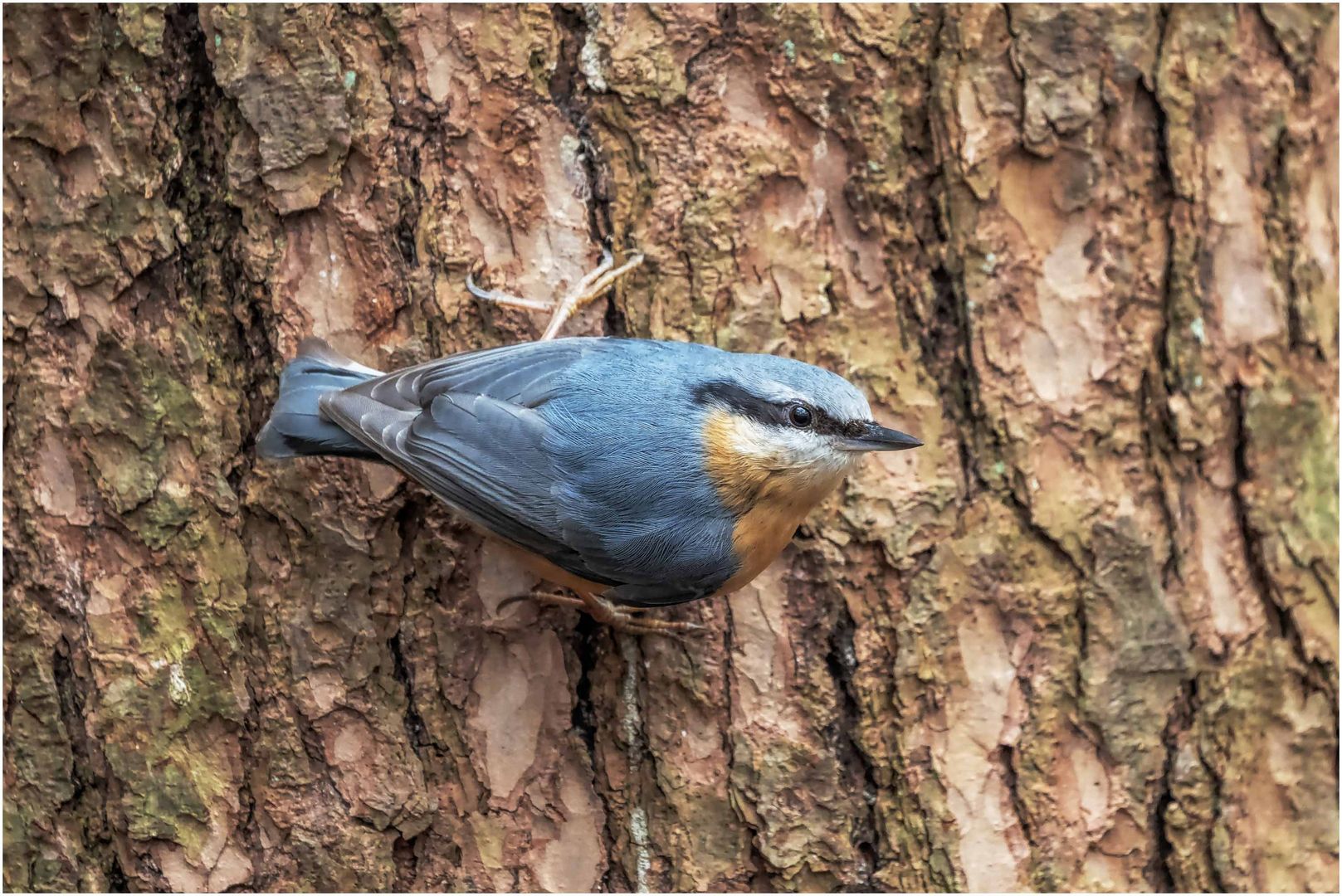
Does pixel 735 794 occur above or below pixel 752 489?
below

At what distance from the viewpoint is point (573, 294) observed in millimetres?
2830

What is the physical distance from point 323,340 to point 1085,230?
1790 mm

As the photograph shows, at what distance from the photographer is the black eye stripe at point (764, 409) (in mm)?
2637

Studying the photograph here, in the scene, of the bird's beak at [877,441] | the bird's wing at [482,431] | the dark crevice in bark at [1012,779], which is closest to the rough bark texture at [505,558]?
the dark crevice in bark at [1012,779]

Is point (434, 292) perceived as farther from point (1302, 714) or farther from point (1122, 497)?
point (1302, 714)

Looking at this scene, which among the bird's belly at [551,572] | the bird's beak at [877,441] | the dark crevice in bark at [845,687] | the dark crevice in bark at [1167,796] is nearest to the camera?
the bird's beak at [877,441]

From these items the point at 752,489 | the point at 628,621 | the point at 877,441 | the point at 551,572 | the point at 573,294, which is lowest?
the point at 628,621

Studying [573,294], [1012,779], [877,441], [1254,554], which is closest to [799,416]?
[877,441]

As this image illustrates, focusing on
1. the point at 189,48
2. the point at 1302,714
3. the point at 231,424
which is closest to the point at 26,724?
the point at 231,424

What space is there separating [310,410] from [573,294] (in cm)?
63

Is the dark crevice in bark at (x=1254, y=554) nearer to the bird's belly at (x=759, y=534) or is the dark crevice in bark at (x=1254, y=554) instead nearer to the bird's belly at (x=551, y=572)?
the bird's belly at (x=759, y=534)

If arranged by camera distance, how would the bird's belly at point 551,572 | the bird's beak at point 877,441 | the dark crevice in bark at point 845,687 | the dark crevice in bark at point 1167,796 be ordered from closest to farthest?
1. the bird's beak at point 877,441
2. the bird's belly at point 551,572
3. the dark crevice in bark at point 845,687
4. the dark crevice in bark at point 1167,796

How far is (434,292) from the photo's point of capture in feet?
9.24

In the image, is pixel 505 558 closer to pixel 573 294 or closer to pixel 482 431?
pixel 482 431
